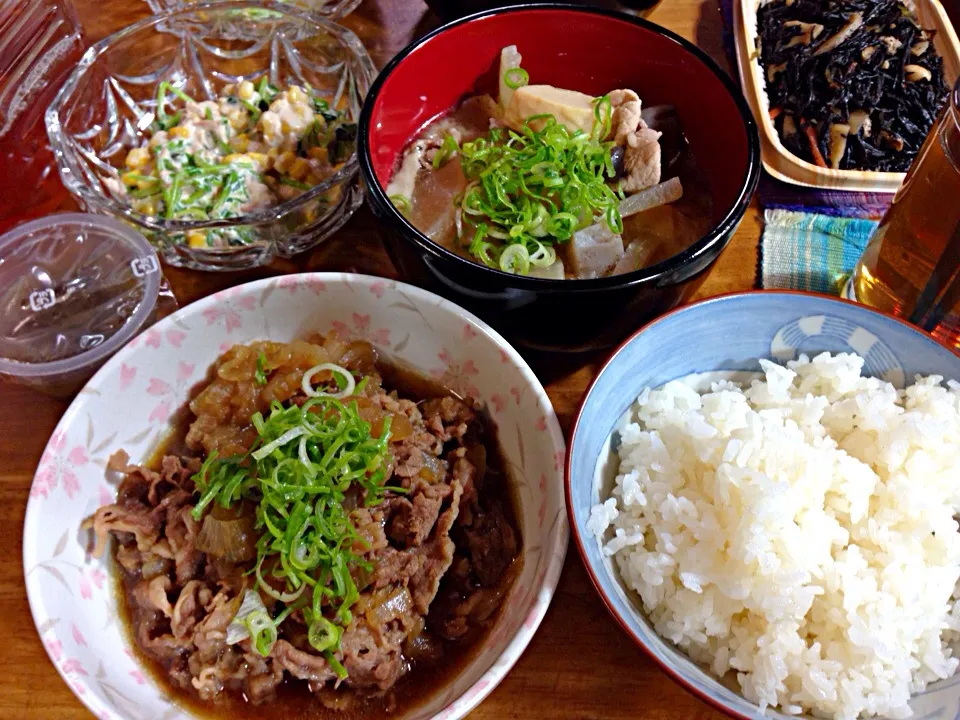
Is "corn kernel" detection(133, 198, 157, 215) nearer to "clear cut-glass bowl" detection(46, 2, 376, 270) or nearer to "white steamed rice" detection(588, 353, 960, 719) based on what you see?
"clear cut-glass bowl" detection(46, 2, 376, 270)

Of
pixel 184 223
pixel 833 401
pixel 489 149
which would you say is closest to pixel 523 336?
pixel 489 149

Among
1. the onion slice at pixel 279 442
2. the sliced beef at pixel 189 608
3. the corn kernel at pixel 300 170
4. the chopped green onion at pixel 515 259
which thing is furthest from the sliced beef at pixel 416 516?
the corn kernel at pixel 300 170

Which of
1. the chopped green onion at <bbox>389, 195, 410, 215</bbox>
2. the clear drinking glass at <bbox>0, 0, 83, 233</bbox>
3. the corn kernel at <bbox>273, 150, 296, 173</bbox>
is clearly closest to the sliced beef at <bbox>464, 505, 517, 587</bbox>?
the chopped green onion at <bbox>389, 195, 410, 215</bbox>

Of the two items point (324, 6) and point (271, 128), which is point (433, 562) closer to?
point (271, 128)

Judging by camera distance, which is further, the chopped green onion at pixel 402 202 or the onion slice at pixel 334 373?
the chopped green onion at pixel 402 202

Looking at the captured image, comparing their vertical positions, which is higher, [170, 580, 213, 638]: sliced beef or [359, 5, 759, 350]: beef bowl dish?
[359, 5, 759, 350]: beef bowl dish

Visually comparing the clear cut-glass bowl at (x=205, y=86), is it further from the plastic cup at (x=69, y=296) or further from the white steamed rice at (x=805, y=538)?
the white steamed rice at (x=805, y=538)

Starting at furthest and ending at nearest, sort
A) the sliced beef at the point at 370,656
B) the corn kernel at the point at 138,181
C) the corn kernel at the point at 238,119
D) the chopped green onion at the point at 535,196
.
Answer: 1. the corn kernel at the point at 238,119
2. the corn kernel at the point at 138,181
3. the chopped green onion at the point at 535,196
4. the sliced beef at the point at 370,656
